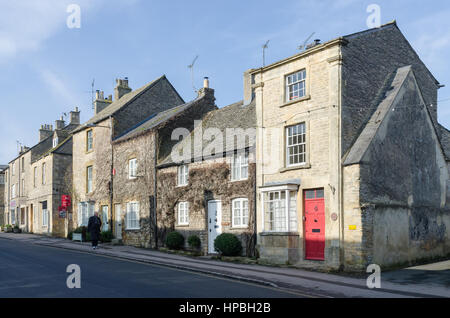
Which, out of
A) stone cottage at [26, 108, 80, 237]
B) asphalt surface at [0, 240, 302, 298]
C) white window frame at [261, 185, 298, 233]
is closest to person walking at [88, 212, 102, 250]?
asphalt surface at [0, 240, 302, 298]

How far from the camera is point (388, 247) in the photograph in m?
16.4

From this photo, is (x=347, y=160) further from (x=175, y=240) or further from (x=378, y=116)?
(x=175, y=240)

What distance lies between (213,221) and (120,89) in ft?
61.7

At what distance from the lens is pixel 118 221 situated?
28.9 m

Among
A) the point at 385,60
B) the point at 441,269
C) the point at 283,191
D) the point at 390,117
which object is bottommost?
the point at 441,269

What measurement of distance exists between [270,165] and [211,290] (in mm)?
8425

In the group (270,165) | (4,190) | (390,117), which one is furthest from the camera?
(4,190)

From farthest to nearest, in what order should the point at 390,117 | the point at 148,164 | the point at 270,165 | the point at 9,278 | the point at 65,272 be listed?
the point at 148,164 < the point at 270,165 < the point at 390,117 < the point at 65,272 < the point at 9,278

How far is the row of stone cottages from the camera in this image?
1634cm

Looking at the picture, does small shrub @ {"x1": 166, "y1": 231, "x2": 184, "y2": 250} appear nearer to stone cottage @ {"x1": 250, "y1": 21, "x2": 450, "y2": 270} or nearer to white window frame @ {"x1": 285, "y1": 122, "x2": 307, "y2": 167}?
stone cottage @ {"x1": 250, "y1": 21, "x2": 450, "y2": 270}

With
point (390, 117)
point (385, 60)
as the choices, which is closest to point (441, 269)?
point (390, 117)

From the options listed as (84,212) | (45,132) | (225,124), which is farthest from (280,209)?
(45,132)

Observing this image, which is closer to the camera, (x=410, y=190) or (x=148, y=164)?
(x=410, y=190)

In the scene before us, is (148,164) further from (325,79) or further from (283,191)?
(325,79)
